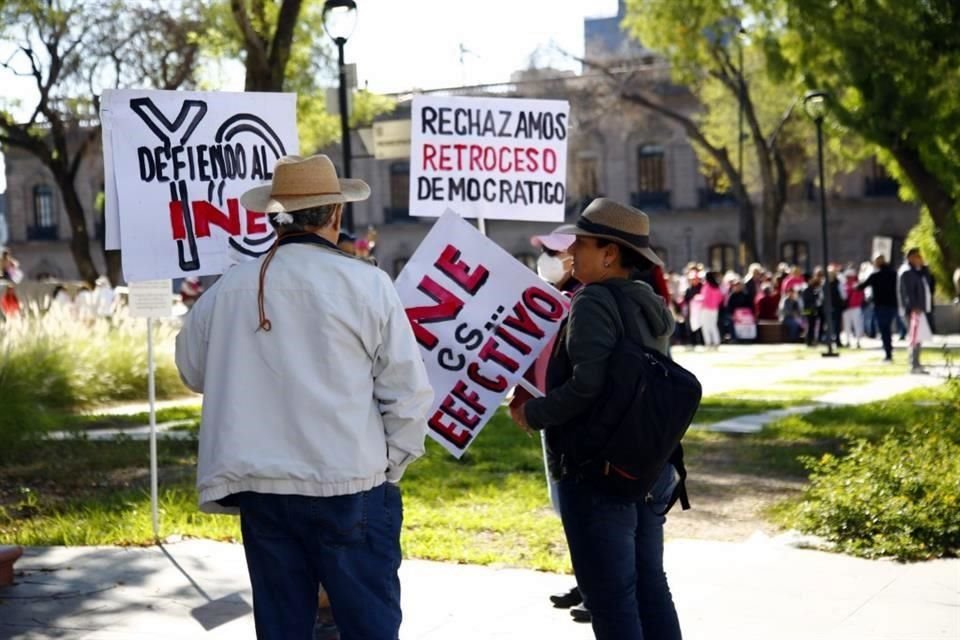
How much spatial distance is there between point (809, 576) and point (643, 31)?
97.5ft

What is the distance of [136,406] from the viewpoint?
18.1m

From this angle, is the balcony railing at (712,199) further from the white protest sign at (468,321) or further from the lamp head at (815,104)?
the white protest sign at (468,321)

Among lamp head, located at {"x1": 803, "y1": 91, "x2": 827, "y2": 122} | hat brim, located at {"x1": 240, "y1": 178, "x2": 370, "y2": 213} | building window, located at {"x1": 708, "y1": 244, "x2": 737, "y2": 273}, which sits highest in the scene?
Answer: lamp head, located at {"x1": 803, "y1": 91, "x2": 827, "y2": 122}

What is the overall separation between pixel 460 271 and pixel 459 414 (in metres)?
0.64

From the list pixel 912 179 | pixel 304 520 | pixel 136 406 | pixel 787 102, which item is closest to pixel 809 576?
pixel 304 520

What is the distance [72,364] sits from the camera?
17.4 metres

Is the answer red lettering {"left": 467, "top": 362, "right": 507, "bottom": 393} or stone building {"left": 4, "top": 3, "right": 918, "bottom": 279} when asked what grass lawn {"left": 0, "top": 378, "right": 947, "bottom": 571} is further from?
stone building {"left": 4, "top": 3, "right": 918, "bottom": 279}

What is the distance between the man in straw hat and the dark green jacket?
18.8 inches

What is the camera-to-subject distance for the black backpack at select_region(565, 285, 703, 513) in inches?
174

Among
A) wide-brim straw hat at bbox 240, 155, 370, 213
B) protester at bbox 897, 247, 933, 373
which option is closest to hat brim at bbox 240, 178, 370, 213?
wide-brim straw hat at bbox 240, 155, 370, 213

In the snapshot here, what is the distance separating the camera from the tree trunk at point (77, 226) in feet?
107

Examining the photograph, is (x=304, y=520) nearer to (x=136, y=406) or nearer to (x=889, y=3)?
(x=136, y=406)

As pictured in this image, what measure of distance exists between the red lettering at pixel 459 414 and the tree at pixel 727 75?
22921 mm

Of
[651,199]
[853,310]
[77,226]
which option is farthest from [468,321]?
[651,199]
